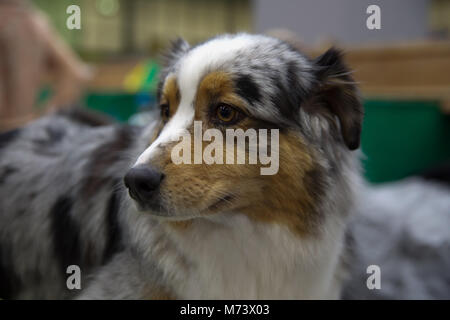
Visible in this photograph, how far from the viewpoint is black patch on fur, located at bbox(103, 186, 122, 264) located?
2252 millimetres

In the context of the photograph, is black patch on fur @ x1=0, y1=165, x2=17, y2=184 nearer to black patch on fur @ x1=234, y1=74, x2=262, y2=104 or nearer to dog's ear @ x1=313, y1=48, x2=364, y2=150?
black patch on fur @ x1=234, y1=74, x2=262, y2=104

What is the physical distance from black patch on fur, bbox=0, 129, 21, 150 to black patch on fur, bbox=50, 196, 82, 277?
54 centimetres

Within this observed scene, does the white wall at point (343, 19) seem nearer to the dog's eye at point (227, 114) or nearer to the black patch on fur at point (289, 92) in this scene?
the black patch on fur at point (289, 92)

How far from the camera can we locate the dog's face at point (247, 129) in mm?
1731

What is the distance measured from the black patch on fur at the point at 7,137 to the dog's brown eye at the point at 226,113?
1407mm

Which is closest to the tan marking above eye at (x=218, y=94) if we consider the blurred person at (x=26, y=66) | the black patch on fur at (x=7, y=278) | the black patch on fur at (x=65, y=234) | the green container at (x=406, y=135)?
the black patch on fur at (x=65, y=234)

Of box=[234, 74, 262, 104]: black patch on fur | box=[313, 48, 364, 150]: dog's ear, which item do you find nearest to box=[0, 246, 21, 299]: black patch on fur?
box=[234, 74, 262, 104]: black patch on fur

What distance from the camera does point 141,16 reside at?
61.0ft

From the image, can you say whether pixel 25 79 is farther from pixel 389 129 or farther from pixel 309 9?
pixel 389 129

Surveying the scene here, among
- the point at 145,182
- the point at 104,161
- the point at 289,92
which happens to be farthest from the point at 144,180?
the point at 104,161

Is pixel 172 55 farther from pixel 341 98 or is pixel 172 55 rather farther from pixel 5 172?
pixel 5 172

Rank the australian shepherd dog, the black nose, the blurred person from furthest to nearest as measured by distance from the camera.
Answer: the blurred person → the australian shepherd dog → the black nose

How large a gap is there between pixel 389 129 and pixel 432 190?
666mm

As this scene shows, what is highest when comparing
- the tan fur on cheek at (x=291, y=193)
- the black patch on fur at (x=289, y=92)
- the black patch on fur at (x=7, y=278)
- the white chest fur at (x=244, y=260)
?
the black patch on fur at (x=289, y=92)
